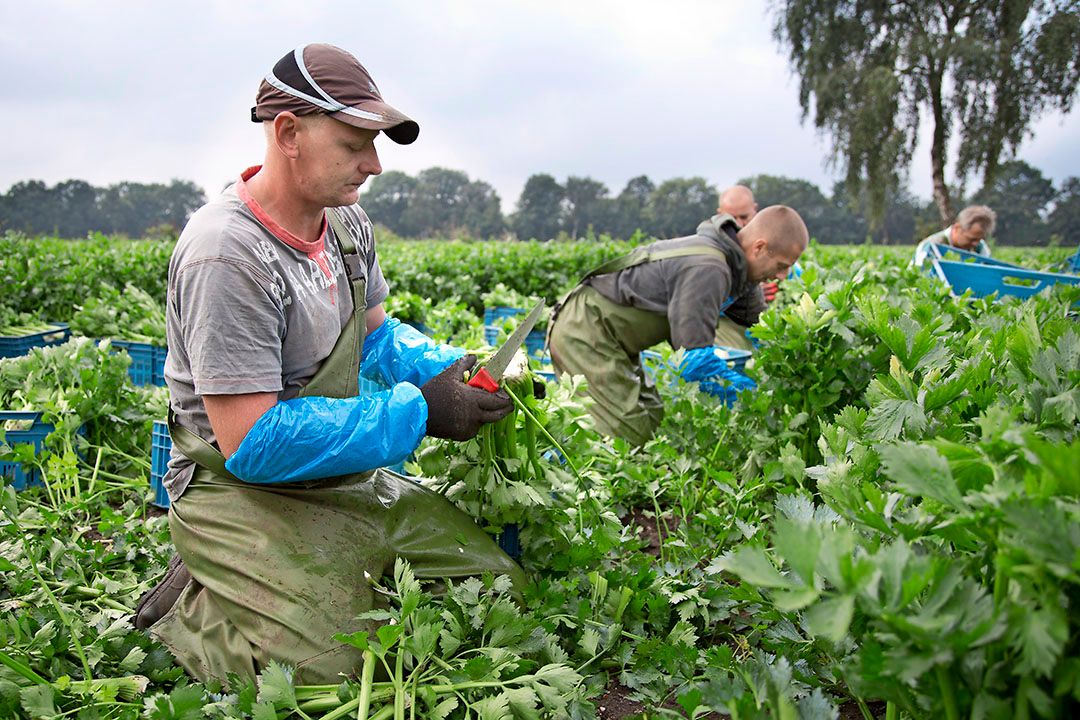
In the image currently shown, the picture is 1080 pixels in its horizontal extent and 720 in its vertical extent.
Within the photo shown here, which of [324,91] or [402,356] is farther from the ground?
[324,91]

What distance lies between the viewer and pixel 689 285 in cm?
431

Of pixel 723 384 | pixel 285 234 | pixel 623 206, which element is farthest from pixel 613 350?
pixel 623 206

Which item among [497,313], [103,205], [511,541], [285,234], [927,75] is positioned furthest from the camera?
[103,205]

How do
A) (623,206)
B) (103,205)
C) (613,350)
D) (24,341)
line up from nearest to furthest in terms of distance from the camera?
(613,350) < (24,341) < (103,205) < (623,206)

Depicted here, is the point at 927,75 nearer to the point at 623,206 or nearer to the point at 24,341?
the point at 623,206

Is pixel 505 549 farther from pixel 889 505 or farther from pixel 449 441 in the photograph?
pixel 889 505

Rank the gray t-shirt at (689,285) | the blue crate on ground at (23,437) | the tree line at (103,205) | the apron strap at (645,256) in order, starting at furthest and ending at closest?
the tree line at (103,205) → the apron strap at (645,256) → the gray t-shirt at (689,285) → the blue crate on ground at (23,437)

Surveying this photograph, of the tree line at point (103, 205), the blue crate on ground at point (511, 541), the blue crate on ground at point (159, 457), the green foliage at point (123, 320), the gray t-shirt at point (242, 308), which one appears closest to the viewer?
the gray t-shirt at point (242, 308)

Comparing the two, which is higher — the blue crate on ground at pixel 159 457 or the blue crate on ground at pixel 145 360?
the blue crate on ground at pixel 145 360

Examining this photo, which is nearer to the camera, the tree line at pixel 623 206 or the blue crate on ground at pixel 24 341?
the blue crate on ground at pixel 24 341

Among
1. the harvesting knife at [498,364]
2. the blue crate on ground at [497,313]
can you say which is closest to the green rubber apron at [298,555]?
the harvesting knife at [498,364]

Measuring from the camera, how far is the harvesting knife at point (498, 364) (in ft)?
8.13

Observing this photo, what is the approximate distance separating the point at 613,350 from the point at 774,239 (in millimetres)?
1131

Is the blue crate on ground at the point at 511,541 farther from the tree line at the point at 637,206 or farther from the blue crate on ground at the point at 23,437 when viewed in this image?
the tree line at the point at 637,206
